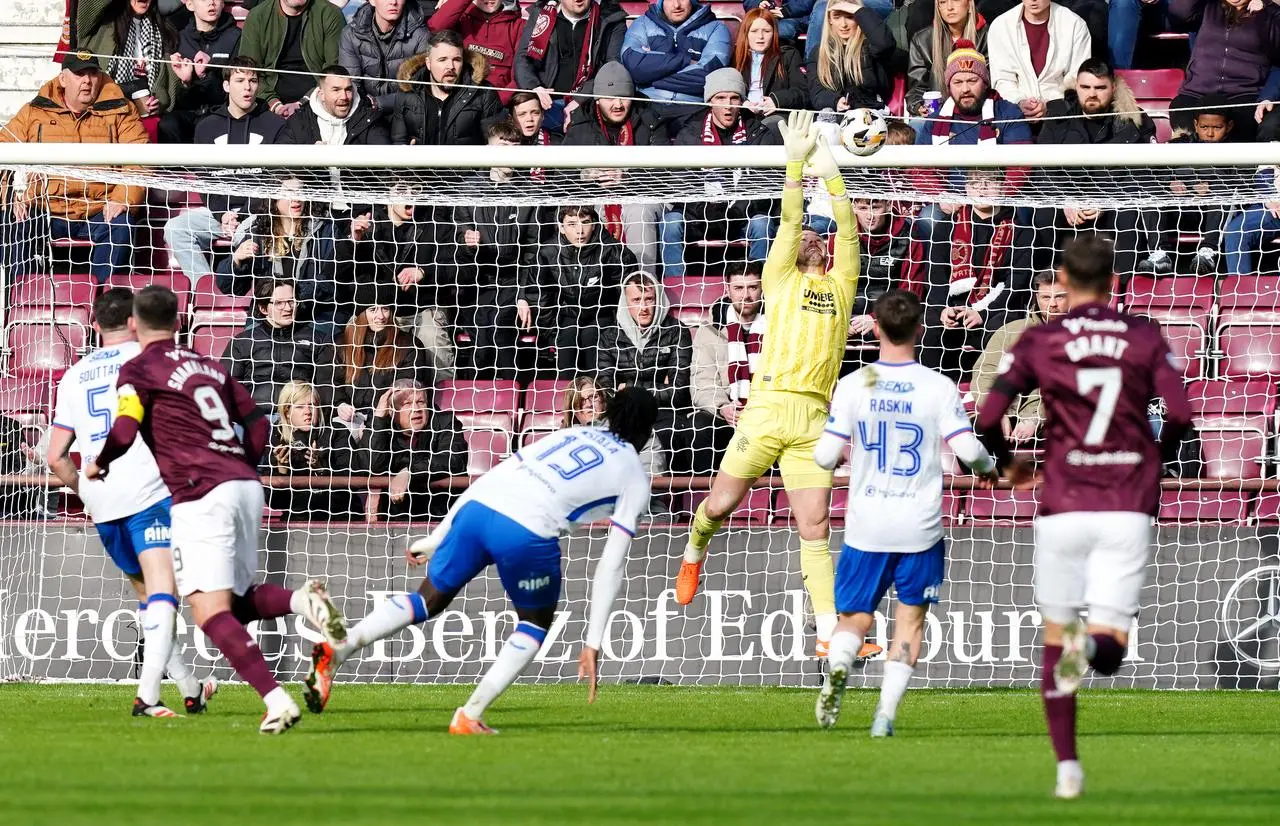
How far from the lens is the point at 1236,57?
44.2ft

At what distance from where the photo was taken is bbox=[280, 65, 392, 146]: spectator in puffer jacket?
1384 centimetres

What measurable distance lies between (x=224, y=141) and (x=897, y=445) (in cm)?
759

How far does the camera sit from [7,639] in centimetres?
1224

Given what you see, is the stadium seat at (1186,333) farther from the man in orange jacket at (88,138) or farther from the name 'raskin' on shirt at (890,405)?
the man in orange jacket at (88,138)

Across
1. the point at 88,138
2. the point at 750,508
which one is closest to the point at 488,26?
the point at 88,138

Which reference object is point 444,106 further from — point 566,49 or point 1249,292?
point 1249,292

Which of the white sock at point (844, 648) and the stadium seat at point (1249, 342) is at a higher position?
the stadium seat at point (1249, 342)

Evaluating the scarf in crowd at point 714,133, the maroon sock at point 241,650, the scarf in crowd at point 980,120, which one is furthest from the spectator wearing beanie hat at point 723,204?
the maroon sock at point 241,650

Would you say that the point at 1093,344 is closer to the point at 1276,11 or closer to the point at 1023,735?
→ the point at 1023,735

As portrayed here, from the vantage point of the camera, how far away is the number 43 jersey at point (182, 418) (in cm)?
748

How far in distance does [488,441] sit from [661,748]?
5993 mm

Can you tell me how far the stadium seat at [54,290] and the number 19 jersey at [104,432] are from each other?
339 centimetres

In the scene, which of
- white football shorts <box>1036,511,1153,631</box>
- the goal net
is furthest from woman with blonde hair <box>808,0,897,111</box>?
white football shorts <box>1036,511,1153,631</box>

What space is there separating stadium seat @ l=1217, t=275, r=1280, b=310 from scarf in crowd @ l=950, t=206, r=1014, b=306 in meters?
1.55
